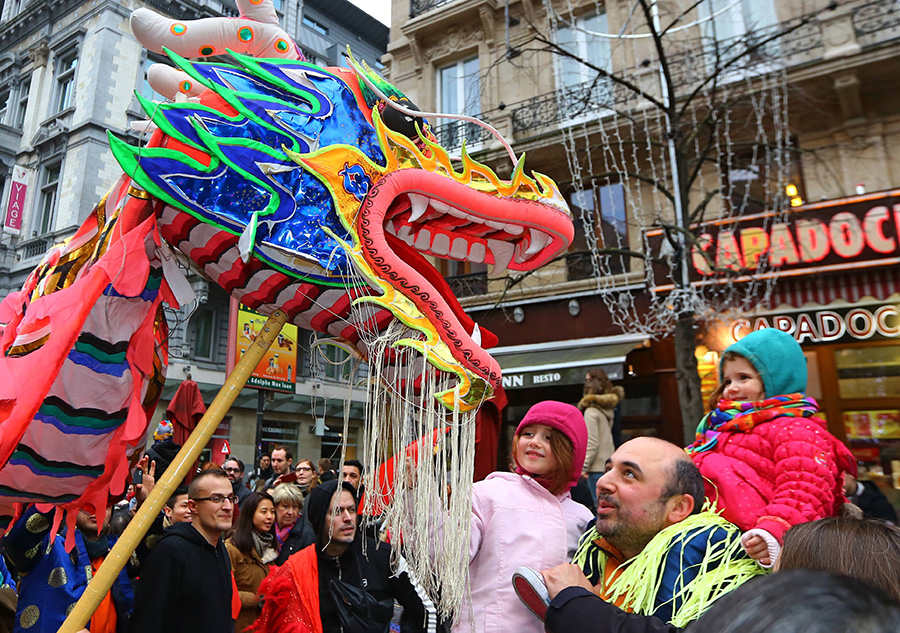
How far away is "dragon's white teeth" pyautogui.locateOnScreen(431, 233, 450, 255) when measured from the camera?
6.64 feet

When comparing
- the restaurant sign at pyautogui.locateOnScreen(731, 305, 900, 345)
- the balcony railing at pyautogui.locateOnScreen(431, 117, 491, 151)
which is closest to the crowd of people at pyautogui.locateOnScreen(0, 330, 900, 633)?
the restaurant sign at pyautogui.locateOnScreen(731, 305, 900, 345)

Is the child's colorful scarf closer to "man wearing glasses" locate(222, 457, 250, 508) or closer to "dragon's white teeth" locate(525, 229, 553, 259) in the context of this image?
"dragon's white teeth" locate(525, 229, 553, 259)

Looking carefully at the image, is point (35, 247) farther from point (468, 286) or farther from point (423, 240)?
point (423, 240)

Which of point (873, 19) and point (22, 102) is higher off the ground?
point (22, 102)

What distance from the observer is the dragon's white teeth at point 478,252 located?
205 centimetres

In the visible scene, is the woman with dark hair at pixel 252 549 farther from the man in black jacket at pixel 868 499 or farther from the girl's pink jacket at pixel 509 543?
the man in black jacket at pixel 868 499

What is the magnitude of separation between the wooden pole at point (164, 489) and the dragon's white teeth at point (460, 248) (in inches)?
23.0

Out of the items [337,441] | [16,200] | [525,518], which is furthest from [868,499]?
[16,200]

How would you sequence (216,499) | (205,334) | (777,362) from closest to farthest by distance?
(777,362), (216,499), (205,334)

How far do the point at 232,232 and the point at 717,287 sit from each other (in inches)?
284

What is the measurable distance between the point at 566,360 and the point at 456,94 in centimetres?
579

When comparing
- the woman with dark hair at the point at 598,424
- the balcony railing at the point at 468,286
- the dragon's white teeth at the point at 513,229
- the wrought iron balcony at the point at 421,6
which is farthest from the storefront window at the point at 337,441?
the wrought iron balcony at the point at 421,6

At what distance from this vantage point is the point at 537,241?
2055mm

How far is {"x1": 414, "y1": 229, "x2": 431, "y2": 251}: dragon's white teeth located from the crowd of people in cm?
72
